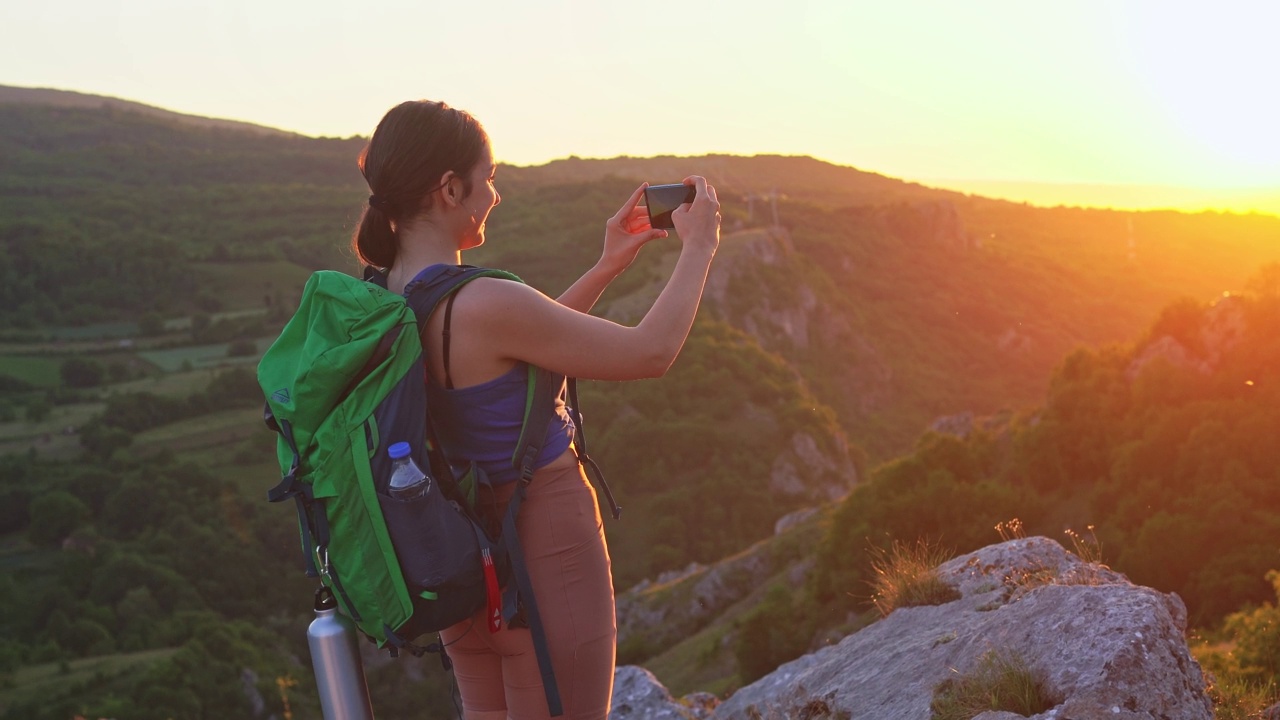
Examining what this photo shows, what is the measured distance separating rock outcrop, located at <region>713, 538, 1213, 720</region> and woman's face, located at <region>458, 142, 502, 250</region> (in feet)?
6.88

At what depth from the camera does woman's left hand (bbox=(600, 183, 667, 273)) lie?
2.76 meters

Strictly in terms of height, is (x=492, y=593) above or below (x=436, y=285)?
below

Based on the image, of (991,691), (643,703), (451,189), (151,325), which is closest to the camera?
(451,189)

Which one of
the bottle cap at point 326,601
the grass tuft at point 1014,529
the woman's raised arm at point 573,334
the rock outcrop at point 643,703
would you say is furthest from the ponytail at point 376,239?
the rock outcrop at point 643,703

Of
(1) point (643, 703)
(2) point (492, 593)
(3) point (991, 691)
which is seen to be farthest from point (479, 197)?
(1) point (643, 703)

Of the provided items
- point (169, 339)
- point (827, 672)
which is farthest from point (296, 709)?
point (169, 339)

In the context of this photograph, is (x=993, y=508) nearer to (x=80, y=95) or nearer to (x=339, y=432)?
(x=339, y=432)

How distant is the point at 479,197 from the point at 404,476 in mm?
682

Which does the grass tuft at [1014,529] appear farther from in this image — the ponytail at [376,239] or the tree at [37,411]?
the tree at [37,411]

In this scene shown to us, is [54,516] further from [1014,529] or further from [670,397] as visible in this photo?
[1014,529]

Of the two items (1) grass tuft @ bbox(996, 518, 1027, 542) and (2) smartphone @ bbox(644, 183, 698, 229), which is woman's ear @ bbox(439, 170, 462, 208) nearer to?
(2) smartphone @ bbox(644, 183, 698, 229)

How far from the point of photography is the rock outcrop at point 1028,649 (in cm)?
301

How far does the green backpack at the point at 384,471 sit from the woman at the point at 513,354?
0.05 m

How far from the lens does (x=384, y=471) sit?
2115 mm
